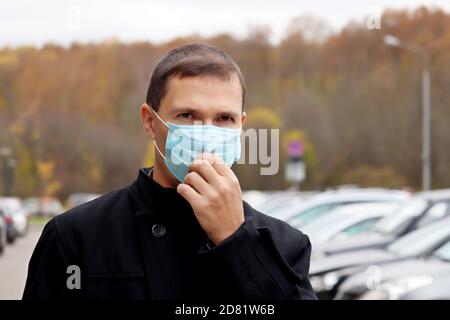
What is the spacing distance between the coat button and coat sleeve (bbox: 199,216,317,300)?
127 mm

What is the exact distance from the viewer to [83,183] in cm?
5359

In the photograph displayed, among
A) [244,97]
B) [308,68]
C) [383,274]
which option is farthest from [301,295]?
[308,68]

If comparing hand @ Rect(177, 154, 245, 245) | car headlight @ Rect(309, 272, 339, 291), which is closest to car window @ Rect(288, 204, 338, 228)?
car headlight @ Rect(309, 272, 339, 291)

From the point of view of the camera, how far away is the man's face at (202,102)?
→ 2.29 m

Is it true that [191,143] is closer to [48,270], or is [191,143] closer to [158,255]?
[158,255]

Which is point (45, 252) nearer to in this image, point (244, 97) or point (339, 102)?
point (244, 97)

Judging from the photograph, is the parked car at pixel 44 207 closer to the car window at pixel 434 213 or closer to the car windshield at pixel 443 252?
the car window at pixel 434 213

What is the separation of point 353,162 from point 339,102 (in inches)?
128

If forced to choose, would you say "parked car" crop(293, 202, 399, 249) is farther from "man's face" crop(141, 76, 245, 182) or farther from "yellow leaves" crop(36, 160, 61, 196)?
"yellow leaves" crop(36, 160, 61, 196)

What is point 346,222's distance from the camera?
474 inches

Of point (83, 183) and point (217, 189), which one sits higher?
point (217, 189)

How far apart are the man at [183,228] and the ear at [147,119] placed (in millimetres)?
46

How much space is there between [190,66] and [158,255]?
47 centimetres

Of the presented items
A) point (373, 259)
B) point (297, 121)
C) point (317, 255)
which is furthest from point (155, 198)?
point (297, 121)
